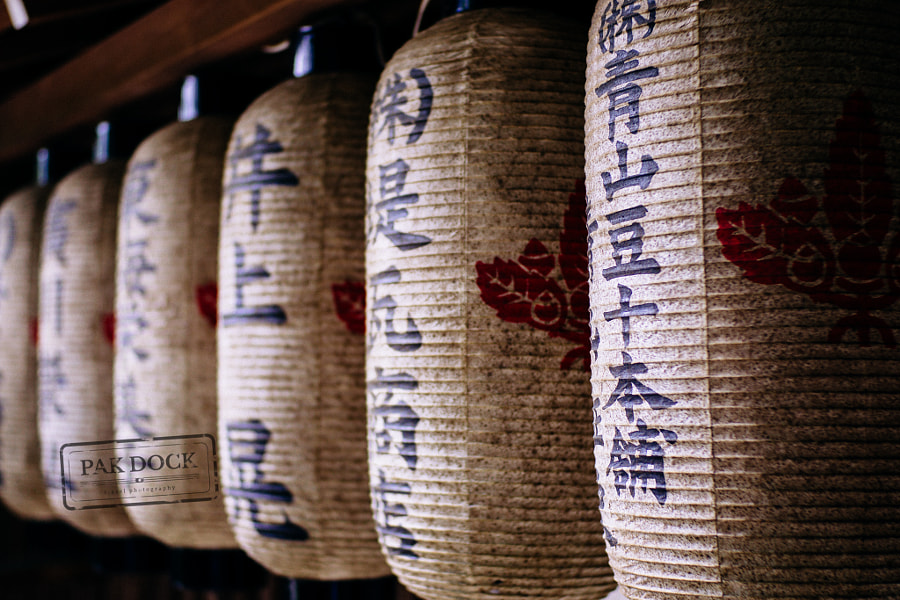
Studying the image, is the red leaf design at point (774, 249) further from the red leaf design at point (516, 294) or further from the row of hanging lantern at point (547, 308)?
the red leaf design at point (516, 294)

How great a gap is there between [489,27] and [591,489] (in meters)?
0.37

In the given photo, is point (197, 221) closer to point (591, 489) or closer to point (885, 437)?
point (591, 489)

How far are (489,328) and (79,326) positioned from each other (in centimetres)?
77

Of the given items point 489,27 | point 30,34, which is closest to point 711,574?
point 489,27

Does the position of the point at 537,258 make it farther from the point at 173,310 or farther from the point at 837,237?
the point at 173,310

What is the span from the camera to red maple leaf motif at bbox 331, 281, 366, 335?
0.85 m

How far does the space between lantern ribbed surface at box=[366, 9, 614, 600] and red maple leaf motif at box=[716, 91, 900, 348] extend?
7.4 inches

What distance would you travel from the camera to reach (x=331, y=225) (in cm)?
86

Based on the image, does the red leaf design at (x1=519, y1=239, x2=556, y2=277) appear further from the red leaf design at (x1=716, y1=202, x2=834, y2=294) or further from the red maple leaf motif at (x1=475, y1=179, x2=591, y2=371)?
the red leaf design at (x1=716, y1=202, x2=834, y2=294)

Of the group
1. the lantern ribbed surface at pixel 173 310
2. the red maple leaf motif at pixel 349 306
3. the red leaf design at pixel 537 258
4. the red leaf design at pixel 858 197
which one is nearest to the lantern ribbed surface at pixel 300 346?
the red maple leaf motif at pixel 349 306

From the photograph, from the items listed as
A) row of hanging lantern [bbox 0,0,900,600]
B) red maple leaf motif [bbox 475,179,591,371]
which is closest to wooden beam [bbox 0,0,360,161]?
row of hanging lantern [bbox 0,0,900,600]

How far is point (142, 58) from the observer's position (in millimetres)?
1140

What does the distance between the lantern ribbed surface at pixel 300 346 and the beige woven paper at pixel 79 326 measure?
380 mm

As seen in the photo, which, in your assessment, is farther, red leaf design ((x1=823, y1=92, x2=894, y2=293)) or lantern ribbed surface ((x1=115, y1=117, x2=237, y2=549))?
lantern ribbed surface ((x1=115, y1=117, x2=237, y2=549))
